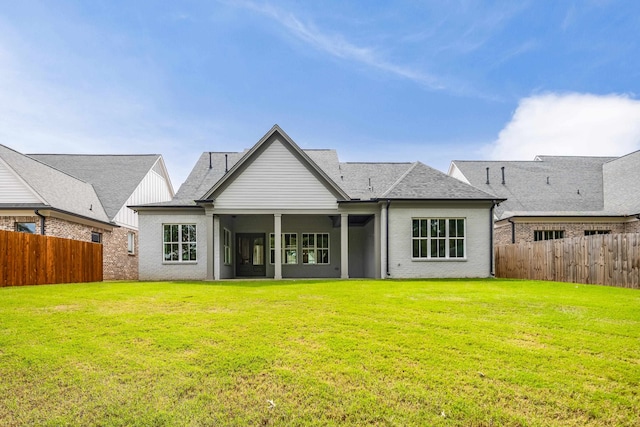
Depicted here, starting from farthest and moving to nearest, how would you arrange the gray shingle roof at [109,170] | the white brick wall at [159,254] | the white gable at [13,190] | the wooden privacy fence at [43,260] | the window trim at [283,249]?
the gray shingle roof at [109,170]
the window trim at [283,249]
the white brick wall at [159,254]
the white gable at [13,190]
the wooden privacy fence at [43,260]

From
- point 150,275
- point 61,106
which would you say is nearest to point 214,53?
point 61,106

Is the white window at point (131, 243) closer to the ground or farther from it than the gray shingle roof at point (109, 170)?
closer to the ground

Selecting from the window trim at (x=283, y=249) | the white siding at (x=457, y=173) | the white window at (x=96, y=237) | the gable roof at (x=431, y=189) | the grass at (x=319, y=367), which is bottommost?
the grass at (x=319, y=367)

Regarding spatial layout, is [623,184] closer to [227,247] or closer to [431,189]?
[431,189]

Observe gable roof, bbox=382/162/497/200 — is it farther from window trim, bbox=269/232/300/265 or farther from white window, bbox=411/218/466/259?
window trim, bbox=269/232/300/265

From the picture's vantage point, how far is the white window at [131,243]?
24734 millimetres

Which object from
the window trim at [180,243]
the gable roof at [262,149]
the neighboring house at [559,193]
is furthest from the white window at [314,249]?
the neighboring house at [559,193]

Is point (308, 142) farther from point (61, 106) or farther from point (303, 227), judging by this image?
point (61, 106)

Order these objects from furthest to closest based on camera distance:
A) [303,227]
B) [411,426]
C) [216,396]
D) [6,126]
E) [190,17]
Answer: [6,126]
[303,227]
[190,17]
[216,396]
[411,426]

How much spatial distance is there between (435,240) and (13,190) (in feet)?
60.3

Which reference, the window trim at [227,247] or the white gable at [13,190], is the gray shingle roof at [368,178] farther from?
the white gable at [13,190]

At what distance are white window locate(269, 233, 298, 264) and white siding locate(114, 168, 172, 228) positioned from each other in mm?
9315

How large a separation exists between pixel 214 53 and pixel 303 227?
915 centimetres

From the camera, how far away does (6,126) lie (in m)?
22.8
